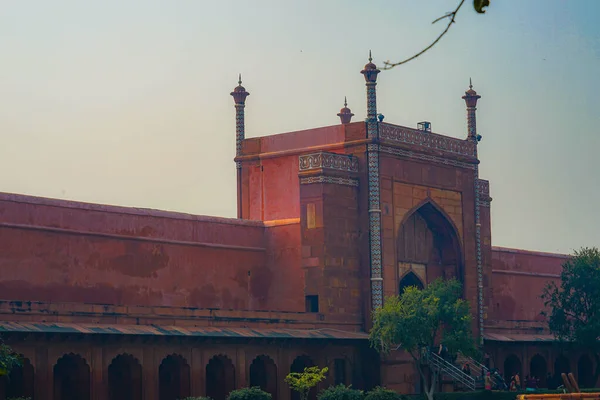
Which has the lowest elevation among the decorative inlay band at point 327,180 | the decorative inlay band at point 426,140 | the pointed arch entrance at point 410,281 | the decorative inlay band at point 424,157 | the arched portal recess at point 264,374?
the arched portal recess at point 264,374

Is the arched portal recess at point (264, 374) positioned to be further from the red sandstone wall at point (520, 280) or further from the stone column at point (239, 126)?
the red sandstone wall at point (520, 280)

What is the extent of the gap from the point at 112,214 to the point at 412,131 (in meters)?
9.05

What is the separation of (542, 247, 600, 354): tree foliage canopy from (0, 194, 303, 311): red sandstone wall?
30.4ft

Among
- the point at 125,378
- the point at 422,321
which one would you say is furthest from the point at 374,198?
the point at 125,378

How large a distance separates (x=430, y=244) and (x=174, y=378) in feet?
34.8

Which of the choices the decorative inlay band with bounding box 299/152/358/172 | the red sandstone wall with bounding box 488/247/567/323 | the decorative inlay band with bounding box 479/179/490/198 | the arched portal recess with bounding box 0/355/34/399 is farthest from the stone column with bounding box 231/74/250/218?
the arched portal recess with bounding box 0/355/34/399

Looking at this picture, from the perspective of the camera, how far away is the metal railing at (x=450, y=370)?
97.6 feet

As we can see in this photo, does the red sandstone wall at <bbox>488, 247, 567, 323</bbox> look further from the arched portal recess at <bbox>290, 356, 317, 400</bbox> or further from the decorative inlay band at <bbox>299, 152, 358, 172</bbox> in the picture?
the arched portal recess at <bbox>290, 356, 317, 400</bbox>

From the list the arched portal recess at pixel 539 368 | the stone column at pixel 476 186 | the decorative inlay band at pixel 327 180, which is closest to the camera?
the decorative inlay band at pixel 327 180

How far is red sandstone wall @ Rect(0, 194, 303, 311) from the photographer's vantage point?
2558 centimetres

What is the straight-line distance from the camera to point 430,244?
112 feet

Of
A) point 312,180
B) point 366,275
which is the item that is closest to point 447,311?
point 366,275

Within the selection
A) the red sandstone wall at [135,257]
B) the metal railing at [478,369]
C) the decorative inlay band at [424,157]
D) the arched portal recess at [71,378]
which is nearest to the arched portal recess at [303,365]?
the red sandstone wall at [135,257]

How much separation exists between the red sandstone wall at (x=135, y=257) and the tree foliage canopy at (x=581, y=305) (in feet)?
30.4
